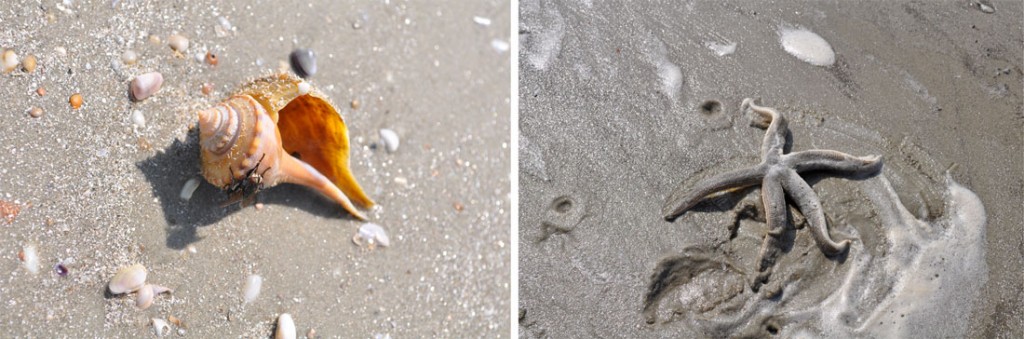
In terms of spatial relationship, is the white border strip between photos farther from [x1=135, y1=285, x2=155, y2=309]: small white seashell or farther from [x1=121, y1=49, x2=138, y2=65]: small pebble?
[x1=121, y1=49, x2=138, y2=65]: small pebble

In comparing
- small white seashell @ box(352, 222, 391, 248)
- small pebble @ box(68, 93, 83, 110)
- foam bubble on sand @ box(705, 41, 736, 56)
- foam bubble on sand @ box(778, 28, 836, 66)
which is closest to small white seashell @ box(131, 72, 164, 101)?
small pebble @ box(68, 93, 83, 110)

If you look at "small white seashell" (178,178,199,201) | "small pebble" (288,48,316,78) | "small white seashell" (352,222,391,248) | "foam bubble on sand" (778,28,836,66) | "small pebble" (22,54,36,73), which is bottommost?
"small white seashell" (352,222,391,248)

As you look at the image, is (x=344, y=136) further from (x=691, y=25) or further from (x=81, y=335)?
(x=691, y=25)

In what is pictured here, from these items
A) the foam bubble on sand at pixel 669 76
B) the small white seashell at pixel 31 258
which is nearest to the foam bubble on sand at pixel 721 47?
the foam bubble on sand at pixel 669 76

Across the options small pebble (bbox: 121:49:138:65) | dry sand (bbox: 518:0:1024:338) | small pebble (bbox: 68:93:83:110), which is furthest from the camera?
dry sand (bbox: 518:0:1024:338)

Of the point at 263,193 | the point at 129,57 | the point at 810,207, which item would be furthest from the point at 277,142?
the point at 810,207
